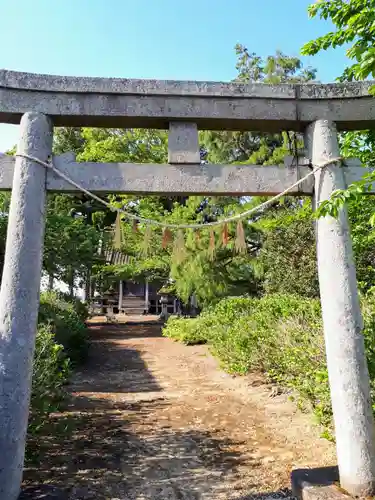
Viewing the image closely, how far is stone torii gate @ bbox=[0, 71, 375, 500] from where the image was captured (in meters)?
3.51

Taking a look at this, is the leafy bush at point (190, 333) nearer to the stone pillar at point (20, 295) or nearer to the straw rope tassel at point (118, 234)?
the straw rope tassel at point (118, 234)

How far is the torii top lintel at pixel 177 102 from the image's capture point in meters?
3.96

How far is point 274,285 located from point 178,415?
673 centimetres

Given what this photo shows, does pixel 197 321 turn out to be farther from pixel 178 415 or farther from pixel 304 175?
pixel 304 175

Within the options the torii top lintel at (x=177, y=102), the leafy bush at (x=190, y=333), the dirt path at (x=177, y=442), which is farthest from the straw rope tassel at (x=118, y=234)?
the leafy bush at (x=190, y=333)

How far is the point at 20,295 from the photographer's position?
3609 mm

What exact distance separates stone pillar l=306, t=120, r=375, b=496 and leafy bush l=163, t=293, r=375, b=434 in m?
0.99

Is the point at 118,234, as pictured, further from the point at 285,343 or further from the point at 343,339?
the point at 285,343

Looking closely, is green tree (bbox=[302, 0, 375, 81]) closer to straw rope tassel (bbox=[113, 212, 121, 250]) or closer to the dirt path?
straw rope tassel (bbox=[113, 212, 121, 250])

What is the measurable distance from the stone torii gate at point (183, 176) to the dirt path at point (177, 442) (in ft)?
3.74

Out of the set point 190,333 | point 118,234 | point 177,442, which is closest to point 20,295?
point 118,234

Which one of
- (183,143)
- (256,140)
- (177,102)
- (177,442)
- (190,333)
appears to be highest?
(256,140)

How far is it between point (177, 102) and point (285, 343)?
467 cm

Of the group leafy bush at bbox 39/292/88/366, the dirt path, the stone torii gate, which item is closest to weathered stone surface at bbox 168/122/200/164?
the stone torii gate
